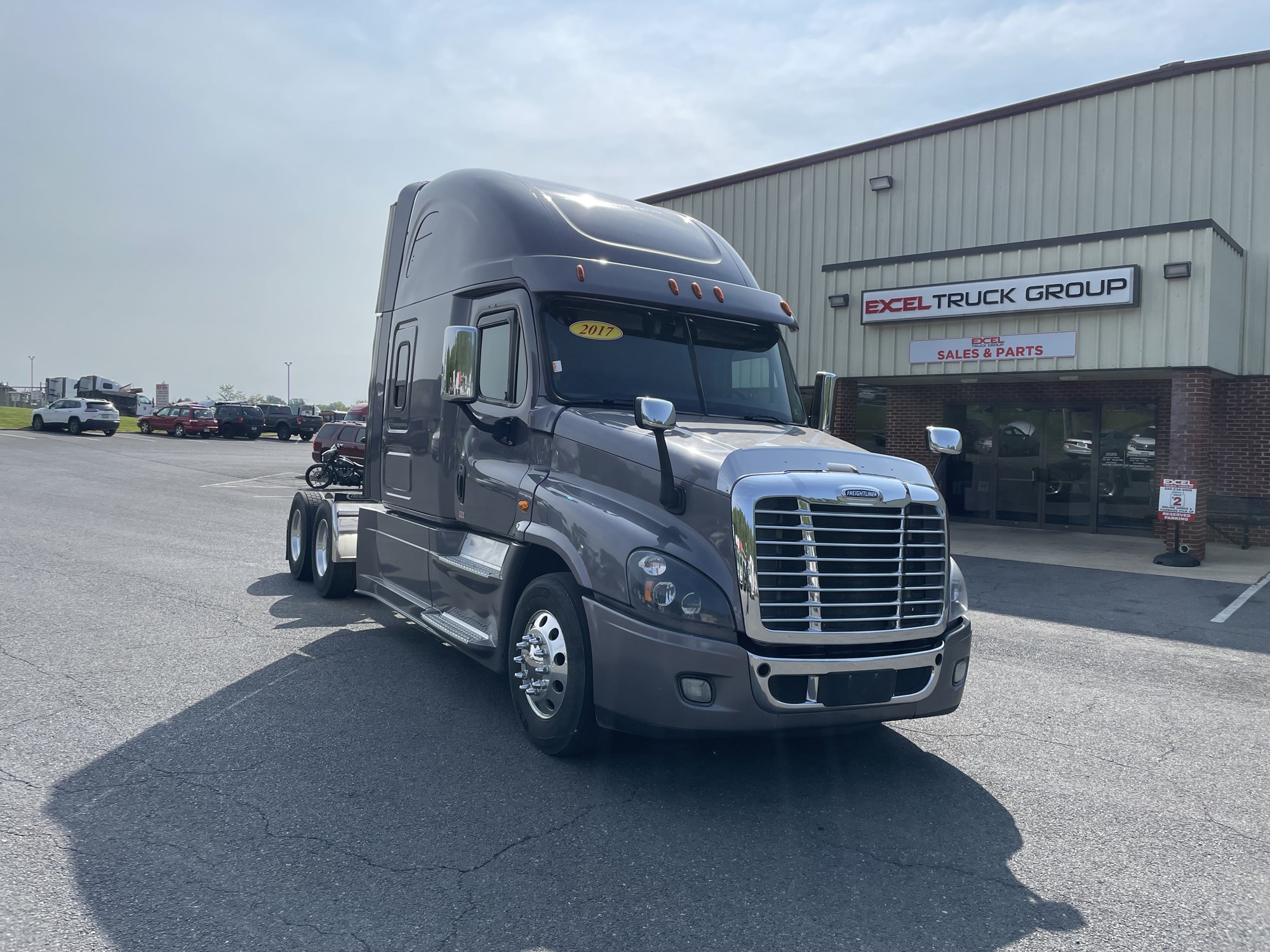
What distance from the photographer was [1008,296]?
611 inches

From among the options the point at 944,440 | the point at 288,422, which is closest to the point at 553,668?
the point at 944,440

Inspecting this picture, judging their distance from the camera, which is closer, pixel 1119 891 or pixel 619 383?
pixel 1119 891

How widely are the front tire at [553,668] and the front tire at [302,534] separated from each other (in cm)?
488

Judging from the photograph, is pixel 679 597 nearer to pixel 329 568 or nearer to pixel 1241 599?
pixel 329 568

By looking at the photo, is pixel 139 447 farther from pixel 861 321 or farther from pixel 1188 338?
pixel 1188 338

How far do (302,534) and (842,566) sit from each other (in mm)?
6797

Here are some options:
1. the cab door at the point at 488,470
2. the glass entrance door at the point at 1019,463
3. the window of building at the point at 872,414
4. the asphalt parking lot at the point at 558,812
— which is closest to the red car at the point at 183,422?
the window of building at the point at 872,414

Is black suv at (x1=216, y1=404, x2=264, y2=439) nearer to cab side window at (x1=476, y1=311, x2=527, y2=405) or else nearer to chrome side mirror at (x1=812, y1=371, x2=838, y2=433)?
cab side window at (x1=476, y1=311, x2=527, y2=405)

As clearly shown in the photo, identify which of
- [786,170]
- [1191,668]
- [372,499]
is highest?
[786,170]

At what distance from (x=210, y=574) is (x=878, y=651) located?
7989 mm

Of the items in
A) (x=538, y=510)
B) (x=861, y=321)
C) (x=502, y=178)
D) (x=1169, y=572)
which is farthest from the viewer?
(x=861, y=321)

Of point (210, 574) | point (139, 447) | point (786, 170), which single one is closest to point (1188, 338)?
point (786, 170)

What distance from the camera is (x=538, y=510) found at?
17.0ft

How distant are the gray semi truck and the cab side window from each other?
2cm
